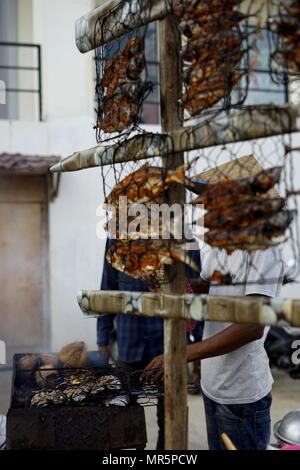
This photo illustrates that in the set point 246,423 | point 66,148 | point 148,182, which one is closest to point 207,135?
point 148,182

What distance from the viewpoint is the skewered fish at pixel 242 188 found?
1.79m

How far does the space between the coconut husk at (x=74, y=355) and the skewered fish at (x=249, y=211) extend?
3017 mm

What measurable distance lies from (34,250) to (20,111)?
2799 mm

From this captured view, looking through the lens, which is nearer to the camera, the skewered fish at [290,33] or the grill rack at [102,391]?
the skewered fish at [290,33]

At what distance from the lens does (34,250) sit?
27.6 ft

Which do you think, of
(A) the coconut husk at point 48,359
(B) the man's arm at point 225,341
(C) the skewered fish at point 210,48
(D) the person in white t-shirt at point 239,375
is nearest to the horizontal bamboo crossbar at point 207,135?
(C) the skewered fish at point 210,48

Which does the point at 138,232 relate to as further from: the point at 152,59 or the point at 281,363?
the point at 152,59

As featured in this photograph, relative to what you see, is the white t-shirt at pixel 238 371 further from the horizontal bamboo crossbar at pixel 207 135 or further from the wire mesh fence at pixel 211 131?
the horizontal bamboo crossbar at pixel 207 135

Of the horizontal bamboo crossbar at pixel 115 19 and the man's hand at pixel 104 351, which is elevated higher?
the horizontal bamboo crossbar at pixel 115 19

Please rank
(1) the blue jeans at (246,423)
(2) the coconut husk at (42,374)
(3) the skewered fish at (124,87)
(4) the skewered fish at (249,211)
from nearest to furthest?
1. (4) the skewered fish at (249,211)
2. (3) the skewered fish at (124,87)
3. (1) the blue jeans at (246,423)
4. (2) the coconut husk at (42,374)

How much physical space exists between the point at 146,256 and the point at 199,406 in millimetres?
4911

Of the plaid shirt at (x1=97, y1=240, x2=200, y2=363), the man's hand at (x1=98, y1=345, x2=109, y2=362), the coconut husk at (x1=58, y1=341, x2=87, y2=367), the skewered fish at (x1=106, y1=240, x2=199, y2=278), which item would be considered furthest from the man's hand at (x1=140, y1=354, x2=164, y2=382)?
the man's hand at (x1=98, y1=345, x2=109, y2=362)

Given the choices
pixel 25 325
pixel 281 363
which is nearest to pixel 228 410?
pixel 281 363

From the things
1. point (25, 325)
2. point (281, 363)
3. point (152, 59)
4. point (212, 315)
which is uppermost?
point (152, 59)
